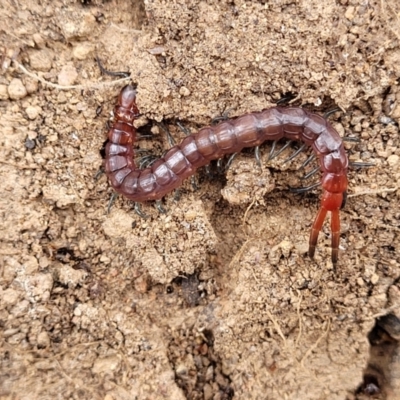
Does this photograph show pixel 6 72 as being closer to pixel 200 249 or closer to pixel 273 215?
pixel 200 249

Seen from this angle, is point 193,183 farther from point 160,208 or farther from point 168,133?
point 168,133

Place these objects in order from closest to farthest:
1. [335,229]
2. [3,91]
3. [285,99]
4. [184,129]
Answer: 1. [335,229]
2. [3,91]
3. [285,99]
4. [184,129]

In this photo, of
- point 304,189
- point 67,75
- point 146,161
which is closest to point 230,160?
point 304,189

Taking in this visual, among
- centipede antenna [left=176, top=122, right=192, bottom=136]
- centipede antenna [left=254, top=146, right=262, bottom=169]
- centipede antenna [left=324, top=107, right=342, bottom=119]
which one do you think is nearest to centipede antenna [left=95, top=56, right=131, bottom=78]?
centipede antenna [left=176, top=122, right=192, bottom=136]

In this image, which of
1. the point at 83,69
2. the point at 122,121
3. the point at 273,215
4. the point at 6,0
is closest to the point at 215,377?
the point at 273,215

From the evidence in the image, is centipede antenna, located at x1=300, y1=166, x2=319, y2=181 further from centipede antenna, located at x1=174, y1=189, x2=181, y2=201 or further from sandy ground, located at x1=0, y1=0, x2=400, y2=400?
centipede antenna, located at x1=174, y1=189, x2=181, y2=201

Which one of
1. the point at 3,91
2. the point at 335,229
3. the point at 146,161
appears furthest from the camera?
the point at 146,161
